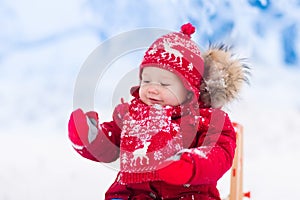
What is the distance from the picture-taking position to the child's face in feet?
3.98

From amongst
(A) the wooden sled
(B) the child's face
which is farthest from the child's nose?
(A) the wooden sled

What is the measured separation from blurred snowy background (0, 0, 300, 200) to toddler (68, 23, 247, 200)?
2.06ft

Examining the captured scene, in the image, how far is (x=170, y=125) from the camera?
3.87ft

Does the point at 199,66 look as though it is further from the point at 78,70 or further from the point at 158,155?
the point at 78,70

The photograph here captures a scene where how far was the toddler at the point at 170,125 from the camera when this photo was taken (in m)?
1.14

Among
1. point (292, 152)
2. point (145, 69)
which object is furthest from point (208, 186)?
point (292, 152)

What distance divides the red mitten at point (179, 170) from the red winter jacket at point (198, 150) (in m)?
0.05

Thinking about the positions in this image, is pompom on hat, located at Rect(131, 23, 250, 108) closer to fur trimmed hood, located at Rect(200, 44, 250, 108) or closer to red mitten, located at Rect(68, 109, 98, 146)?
fur trimmed hood, located at Rect(200, 44, 250, 108)

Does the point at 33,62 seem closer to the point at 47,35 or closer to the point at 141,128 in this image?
the point at 47,35

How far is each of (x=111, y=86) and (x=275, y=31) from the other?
3.52 feet

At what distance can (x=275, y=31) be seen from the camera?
94.2 inches

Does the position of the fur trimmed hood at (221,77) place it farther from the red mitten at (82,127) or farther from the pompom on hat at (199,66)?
the red mitten at (82,127)

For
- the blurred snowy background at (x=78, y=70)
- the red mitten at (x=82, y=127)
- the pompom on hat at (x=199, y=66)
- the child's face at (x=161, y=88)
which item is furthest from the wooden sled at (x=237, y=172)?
the red mitten at (x=82, y=127)

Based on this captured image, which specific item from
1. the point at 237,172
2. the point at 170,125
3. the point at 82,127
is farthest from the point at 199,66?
the point at 237,172
